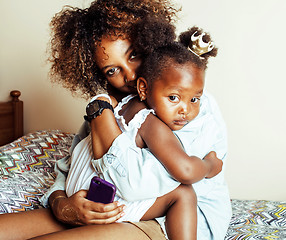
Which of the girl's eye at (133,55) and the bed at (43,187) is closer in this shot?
the girl's eye at (133,55)

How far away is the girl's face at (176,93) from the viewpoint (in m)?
1.10

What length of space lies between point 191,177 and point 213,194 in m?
0.22

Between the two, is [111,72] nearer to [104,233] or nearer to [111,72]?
[111,72]

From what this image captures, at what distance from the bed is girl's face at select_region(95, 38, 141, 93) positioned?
706 mm

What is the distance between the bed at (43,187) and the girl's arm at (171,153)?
55cm

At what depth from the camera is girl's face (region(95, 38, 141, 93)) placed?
1266 millimetres

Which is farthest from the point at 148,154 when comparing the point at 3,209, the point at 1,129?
the point at 1,129

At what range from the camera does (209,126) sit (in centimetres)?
121

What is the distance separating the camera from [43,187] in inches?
67.6

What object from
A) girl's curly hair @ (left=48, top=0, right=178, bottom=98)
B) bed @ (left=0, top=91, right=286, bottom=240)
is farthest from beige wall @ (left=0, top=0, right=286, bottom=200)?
girl's curly hair @ (left=48, top=0, right=178, bottom=98)

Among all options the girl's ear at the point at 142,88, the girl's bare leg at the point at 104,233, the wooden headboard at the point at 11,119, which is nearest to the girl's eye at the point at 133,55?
the girl's ear at the point at 142,88

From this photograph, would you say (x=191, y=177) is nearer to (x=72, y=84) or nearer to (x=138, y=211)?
(x=138, y=211)

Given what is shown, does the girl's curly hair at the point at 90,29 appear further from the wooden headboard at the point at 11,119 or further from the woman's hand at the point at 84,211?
the wooden headboard at the point at 11,119

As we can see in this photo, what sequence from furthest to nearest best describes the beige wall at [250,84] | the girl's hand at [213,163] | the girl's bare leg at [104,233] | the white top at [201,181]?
the beige wall at [250,84] < the girl's hand at [213,163] < the white top at [201,181] < the girl's bare leg at [104,233]
